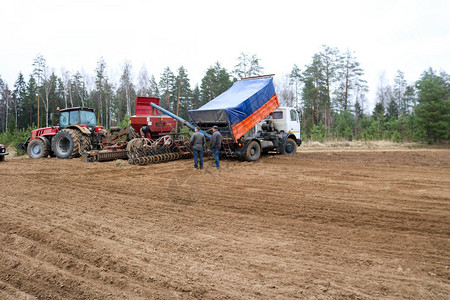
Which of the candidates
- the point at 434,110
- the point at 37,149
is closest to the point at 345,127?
the point at 434,110

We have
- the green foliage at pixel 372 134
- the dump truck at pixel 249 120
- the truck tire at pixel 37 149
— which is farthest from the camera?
the green foliage at pixel 372 134

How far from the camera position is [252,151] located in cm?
1291

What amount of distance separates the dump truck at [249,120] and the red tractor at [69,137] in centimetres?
347

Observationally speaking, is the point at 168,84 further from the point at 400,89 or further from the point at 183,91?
the point at 400,89

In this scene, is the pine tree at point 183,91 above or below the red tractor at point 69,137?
above

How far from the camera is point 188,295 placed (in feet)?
9.03

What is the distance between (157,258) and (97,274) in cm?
68

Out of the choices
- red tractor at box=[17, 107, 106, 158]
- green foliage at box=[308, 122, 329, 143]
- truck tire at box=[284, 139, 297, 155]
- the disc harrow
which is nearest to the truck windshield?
red tractor at box=[17, 107, 106, 158]

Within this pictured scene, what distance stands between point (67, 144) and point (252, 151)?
358 inches

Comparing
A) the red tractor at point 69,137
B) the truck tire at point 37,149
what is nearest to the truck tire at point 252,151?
the red tractor at point 69,137

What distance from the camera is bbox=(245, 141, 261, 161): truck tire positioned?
41.4 feet

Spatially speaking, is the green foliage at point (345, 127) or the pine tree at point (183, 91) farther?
the pine tree at point (183, 91)

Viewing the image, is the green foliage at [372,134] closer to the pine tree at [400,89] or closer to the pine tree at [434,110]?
the pine tree at [434,110]

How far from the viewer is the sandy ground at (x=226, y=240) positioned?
2.91 metres
